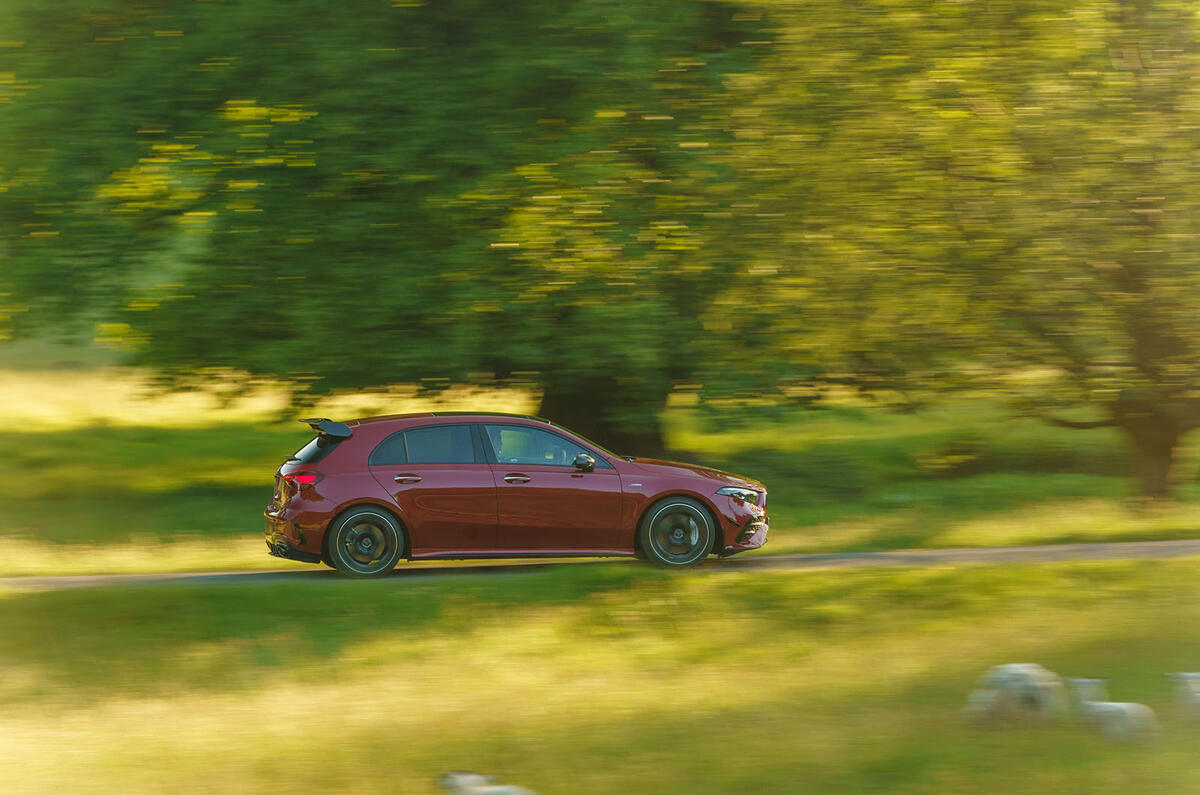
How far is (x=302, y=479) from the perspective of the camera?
1158 centimetres

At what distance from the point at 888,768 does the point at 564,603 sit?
432 cm

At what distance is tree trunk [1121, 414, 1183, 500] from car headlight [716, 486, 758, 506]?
653 centimetres

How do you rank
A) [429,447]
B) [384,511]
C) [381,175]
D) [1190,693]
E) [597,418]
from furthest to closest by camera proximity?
[597,418], [381,175], [429,447], [384,511], [1190,693]

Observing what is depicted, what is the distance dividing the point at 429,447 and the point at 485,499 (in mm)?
747

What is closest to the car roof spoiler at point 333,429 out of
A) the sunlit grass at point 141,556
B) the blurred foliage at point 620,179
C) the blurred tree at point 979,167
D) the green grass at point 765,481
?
the sunlit grass at point 141,556

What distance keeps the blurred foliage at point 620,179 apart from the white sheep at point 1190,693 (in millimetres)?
7164

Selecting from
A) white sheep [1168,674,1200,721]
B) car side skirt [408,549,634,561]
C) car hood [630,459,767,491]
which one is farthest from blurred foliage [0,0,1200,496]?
white sheep [1168,674,1200,721]

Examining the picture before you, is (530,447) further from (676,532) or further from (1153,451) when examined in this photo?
(1153,451)

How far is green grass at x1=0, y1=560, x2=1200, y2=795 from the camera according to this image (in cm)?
706

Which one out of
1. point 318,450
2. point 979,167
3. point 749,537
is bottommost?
point 749,537

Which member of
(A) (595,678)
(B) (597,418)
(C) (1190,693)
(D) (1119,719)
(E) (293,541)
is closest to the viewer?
(D) (1119,719)

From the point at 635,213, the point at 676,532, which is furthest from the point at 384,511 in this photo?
the point at 635,213

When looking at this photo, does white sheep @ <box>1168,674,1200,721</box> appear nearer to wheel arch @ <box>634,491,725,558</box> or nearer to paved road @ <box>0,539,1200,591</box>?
paved road @ <box>0,539,1200,591</box>

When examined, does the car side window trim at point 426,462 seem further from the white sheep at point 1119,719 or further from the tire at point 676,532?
the white sheep at point 1119,719
